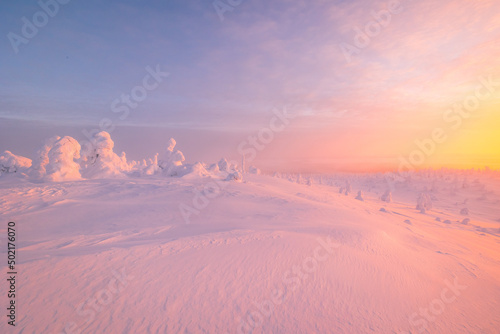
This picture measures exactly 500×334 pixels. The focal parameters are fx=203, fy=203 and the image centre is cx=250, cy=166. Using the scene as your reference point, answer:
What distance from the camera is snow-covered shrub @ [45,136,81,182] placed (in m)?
19.1

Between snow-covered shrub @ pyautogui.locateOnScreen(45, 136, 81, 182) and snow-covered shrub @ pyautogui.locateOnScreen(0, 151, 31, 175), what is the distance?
11.6 meters

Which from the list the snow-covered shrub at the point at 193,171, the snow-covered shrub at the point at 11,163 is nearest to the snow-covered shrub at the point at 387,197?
the snow-covered shrub at the point at 193,171

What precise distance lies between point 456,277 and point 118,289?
9736mm

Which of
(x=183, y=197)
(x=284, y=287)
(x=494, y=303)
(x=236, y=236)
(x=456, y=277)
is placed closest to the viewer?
(x=284, y=287)

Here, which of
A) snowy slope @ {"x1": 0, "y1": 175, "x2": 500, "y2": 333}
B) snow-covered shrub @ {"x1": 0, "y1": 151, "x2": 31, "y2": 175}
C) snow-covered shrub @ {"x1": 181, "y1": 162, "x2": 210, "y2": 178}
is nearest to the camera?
snowy slope @ {"x1": 0, "y1": 175, "x2": 500, "y2": 333}

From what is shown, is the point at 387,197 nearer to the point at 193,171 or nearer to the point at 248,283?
the point at 193,171

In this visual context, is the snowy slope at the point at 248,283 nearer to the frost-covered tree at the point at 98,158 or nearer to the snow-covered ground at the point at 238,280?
the snow-covered ground at the point at 238,280

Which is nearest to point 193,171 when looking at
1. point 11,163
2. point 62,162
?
point 62,162

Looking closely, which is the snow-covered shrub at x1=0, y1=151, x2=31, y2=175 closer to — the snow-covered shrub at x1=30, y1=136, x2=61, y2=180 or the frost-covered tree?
the frost-covered tree

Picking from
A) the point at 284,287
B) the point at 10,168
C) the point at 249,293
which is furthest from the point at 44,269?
the point at 10,168

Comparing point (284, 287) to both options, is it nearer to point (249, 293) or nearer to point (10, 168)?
point (249, 293)

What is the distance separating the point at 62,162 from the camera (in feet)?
64.5

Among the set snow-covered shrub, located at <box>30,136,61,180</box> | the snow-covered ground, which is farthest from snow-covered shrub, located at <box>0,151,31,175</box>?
the snow-covered ground

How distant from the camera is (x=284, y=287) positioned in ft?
16.3
